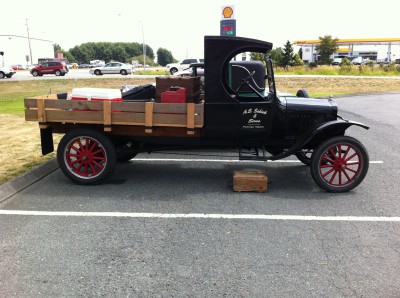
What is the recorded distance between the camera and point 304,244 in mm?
4145

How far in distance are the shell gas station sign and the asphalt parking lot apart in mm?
7551

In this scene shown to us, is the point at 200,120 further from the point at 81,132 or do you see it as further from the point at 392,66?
the point at 392,66

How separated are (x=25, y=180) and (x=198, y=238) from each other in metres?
3.37

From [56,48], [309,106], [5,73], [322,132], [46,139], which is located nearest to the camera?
[322,132]

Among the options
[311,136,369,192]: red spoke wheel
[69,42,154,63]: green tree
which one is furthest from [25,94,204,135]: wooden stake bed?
[69,42,154,63]: green tree

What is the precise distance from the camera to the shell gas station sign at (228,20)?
1296 cm

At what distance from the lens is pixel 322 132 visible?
5953 millimetres

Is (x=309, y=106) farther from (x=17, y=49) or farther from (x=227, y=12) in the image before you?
(x=17, y=49)

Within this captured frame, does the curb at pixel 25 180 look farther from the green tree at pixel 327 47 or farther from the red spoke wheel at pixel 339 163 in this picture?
the green tree at pixel 327 47

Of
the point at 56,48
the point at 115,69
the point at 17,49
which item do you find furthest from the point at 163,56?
the point at 115,69

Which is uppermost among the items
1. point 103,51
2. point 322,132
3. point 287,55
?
point 103,51

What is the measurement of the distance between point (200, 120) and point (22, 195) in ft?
9.09

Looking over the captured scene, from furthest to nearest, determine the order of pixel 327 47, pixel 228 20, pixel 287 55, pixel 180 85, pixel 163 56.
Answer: pixel 163 56
pixel 327 47
pixel 287 55
pixel 228 20
pixel 180 85

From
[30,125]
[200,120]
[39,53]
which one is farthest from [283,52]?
[39,53]
